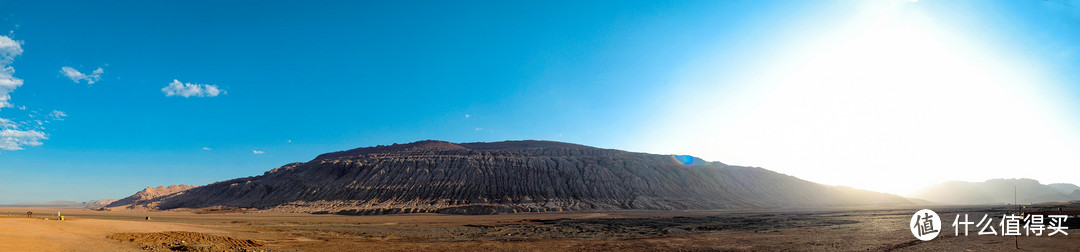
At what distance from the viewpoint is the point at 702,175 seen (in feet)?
416

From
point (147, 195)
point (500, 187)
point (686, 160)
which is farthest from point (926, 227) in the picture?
point (147, 195)

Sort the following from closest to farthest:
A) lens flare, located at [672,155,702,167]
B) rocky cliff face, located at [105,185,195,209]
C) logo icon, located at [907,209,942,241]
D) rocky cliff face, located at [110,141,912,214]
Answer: logo icon, located at [907,209,942,241], rocky cliff face, located at [110,141,912,214], lens flare, located at [672,155,702,167], rocky cliff face, located at [105,185,195,209]

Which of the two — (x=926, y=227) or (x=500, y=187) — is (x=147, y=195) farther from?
(x=926, y=227)

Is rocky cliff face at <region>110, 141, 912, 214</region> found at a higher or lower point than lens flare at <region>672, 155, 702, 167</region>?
lower

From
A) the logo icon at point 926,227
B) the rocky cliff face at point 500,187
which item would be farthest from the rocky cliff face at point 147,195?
the logo icon at point 926,227

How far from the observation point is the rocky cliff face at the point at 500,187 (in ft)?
326

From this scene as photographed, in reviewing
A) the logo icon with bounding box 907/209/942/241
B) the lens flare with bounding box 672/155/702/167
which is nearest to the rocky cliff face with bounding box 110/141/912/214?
the lens flare with bounding box 672/155/702/167

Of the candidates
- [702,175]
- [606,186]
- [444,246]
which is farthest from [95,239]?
[702,175]

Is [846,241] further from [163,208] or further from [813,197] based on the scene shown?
[163,208]

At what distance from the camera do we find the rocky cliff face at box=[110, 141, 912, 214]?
9931cm

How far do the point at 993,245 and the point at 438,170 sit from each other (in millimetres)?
103637

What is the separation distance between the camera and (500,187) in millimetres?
108438

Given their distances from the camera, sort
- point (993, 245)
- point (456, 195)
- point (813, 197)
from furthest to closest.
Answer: point (813, 197) → point (456, 195) → point (993, 245)

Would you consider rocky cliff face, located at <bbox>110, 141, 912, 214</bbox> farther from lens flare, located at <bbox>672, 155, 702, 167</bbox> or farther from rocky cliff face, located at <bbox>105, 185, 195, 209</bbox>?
rocky cliff face, located at <bbox>105, 185, 195, 209</bbox>
